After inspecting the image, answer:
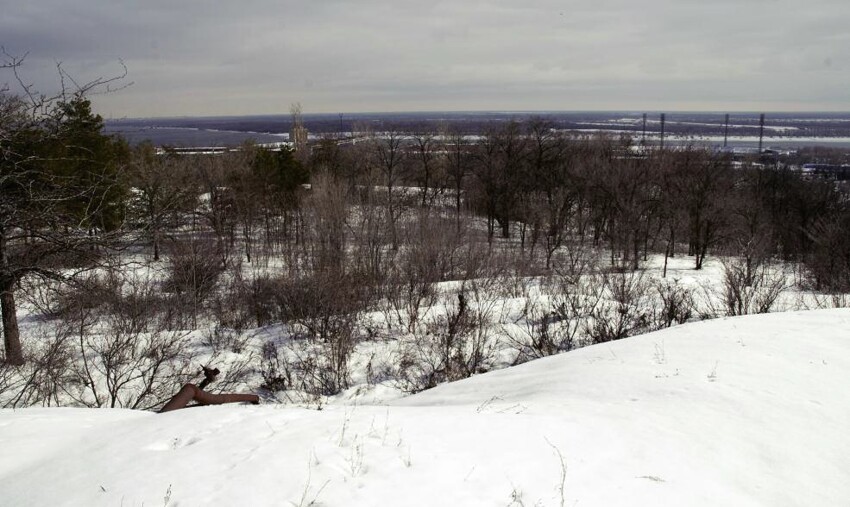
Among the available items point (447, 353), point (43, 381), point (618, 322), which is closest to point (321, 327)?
point (447, 353)

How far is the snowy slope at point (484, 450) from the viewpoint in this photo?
4.45 meters

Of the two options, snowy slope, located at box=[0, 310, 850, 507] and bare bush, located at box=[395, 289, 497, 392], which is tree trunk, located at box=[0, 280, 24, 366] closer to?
snowy slope, located at box=[0, 310, 850, 507]

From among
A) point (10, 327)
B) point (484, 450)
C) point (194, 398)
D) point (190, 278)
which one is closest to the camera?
point (484, 450)

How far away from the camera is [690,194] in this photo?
41281 mm

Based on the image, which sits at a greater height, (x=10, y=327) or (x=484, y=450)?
(x=484, y=450)

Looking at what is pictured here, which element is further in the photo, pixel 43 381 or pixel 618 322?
pixel 618 322

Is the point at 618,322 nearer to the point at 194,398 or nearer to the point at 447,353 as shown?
the point at 447,353

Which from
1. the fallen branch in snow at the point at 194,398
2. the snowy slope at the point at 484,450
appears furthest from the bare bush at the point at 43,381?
the fallen branch in snow at the point at 194,398

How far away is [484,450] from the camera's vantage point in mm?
5164

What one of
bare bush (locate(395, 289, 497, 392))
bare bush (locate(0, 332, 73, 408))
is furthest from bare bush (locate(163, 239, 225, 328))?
bare bush (locate(395, 289, 497, 392))

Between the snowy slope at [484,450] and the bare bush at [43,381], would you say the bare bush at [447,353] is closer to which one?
the snowy slope at [484,450]

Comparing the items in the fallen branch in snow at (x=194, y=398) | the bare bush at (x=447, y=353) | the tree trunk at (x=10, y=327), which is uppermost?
the fallen branch in snow at (x=194, y=398)

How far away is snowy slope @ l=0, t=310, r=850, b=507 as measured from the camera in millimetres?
4445

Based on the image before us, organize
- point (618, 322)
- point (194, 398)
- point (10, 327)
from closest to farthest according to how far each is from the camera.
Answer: point (194, 398) < point (10, 327) < point (618, 322)
